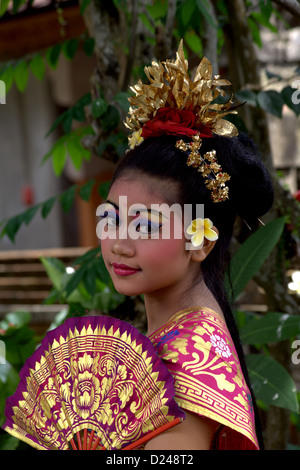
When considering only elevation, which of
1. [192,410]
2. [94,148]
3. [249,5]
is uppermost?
[249,5]

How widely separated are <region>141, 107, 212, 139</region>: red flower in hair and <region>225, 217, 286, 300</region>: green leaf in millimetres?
746

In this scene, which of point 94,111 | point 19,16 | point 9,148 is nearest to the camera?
point 94,111

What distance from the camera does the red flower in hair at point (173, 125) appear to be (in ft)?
3.34

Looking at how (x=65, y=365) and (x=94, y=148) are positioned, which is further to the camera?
(x=94, y=148)

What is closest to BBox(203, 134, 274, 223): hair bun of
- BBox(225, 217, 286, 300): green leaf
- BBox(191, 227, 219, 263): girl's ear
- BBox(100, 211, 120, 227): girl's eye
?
BBox(191, 227, 219, 263): girl's ear

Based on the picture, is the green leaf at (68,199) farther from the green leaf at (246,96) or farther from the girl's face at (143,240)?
the girl's face at (143,240)

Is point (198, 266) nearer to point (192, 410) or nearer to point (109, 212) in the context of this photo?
point (109, 212)

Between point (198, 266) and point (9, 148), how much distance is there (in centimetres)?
527

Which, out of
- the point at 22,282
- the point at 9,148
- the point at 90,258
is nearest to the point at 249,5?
the point at 90,258

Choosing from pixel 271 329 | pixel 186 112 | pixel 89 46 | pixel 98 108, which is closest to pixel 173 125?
pixel 186 112

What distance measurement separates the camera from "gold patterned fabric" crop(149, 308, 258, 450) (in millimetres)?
859

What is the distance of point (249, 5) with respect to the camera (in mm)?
2107

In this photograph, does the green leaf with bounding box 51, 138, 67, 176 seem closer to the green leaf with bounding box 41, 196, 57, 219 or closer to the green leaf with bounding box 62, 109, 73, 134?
the green leaf with bounding box 41, 196, 57, 219

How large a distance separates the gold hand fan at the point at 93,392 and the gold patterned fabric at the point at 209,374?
5 centimetres
